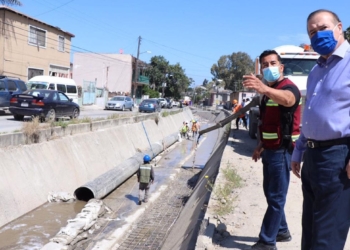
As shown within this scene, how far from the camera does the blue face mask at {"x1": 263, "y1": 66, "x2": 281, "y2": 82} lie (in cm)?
409

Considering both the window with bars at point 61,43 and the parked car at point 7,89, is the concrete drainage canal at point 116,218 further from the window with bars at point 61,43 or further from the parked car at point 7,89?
the window with bars at point 61,43

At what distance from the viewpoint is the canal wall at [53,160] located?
867cm

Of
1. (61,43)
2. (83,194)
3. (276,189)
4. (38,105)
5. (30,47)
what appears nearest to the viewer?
(276,189)

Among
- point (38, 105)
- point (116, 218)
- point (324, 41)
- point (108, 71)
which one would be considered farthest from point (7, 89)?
point (108, 71)

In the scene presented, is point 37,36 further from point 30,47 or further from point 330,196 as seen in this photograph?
point 330,196

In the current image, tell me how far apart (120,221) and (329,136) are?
7429 millimetres

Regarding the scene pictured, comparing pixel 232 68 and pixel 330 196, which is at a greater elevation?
pixel 232 68

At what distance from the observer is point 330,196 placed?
281 cm

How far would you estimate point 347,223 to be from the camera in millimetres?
2838

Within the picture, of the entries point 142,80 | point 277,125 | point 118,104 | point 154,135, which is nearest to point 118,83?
point 142,80

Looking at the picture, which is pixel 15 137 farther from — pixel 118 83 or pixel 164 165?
pixel 118 83

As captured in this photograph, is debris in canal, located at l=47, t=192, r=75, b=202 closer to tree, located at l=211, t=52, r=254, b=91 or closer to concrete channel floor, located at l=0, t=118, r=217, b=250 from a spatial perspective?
concrete channel floor, located at l=0, t=118, r=217, b=250

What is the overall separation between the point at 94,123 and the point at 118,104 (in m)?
21.6

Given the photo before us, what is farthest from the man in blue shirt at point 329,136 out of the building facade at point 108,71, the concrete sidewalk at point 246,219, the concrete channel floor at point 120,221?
the building facade at point 108,71
